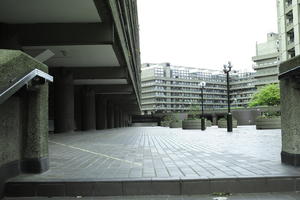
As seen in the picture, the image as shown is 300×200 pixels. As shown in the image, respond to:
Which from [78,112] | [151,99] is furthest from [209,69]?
[78,112]

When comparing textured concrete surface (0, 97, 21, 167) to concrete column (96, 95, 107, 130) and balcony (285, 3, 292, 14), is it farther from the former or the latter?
balcony (285, 3, 292, 14)

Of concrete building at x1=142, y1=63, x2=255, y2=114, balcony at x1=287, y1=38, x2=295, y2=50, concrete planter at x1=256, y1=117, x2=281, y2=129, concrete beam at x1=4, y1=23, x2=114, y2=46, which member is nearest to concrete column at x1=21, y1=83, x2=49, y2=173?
concrete beam at x1=4, y1=23, x2=114, y2=46

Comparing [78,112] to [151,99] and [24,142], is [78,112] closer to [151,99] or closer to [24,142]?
[24,142]

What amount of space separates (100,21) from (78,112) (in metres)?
26.2

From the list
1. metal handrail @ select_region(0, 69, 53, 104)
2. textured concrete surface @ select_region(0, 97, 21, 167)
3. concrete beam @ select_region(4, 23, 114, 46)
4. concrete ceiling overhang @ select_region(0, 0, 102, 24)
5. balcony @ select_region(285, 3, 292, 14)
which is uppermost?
balcony @ select_region(285, 3, 292, 14)

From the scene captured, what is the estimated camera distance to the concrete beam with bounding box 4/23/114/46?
14281 millimetres

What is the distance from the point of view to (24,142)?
18.3 ft

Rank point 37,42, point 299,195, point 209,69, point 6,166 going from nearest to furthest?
point 299,195
point 6,166
point 37,42
point 209,69

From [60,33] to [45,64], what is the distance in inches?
65.6

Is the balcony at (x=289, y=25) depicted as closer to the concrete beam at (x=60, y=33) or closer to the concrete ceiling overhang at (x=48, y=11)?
the concrete beam at (x=60, y=33)

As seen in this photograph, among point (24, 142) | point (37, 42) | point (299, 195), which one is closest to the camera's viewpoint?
point (299, 195)

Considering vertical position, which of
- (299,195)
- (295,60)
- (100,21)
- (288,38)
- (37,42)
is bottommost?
(299,195)

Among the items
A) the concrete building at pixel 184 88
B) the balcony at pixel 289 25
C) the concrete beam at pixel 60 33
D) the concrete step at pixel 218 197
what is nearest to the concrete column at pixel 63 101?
the concrete beam at pixel 60 33

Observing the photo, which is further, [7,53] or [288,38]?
[288,38]
